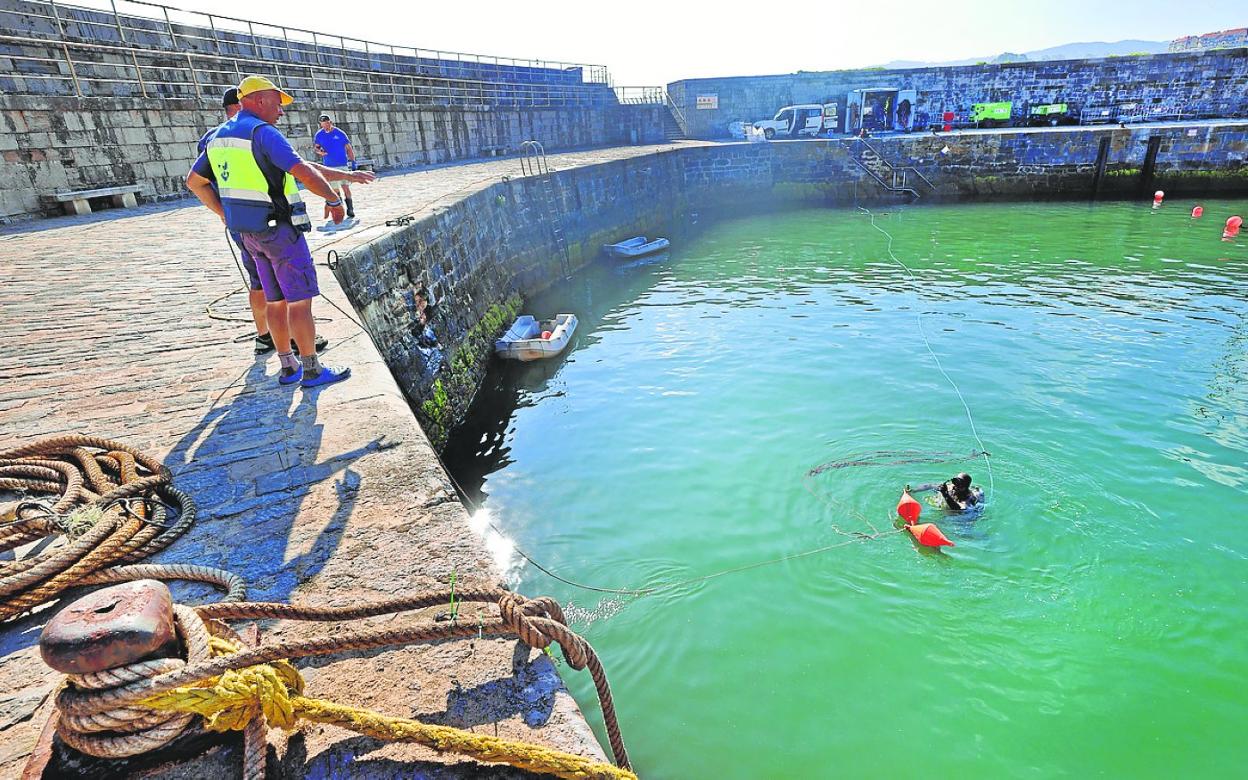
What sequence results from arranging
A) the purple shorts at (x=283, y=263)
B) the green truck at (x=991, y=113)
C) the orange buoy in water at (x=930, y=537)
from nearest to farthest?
the purple shorts at (x=283, y=263), the orange buoy in water at (x=930, y=537), the green truck at (x=991, y=113)

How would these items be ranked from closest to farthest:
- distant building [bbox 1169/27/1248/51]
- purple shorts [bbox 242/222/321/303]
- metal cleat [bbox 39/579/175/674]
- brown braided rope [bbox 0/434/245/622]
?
metal cleat [bbox 39/579/175/674], brown braided rope [bbox 0/434/245/622], purple shorts [bbox 242/222/321/303], distant building [bbox 1169/27/1248/51]

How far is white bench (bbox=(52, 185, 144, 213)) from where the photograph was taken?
39.5 feet

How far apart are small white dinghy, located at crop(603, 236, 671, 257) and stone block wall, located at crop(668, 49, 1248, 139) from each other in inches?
739

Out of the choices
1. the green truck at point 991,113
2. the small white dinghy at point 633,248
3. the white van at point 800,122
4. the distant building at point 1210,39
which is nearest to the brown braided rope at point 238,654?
the small white dinghy at point 633,248

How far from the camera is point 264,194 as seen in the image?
4.36 m

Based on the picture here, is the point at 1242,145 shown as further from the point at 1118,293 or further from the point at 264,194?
the point at 264,194

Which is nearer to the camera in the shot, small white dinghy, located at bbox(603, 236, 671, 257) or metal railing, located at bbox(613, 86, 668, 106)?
small white dinghy, located at bbox(603, 236, 671, 257)

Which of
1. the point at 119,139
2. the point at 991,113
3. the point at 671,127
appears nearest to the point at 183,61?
the point at 119,139

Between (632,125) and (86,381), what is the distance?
33.0m

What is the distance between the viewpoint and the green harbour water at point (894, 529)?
14.2 ft

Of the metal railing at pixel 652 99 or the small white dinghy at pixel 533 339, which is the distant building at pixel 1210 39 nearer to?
the metal railing at pixel 652 99

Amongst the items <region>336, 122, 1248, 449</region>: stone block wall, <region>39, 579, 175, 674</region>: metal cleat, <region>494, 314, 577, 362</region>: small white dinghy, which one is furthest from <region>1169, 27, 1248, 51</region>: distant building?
<region>39, 579, 175, 674</region>: metal cleat

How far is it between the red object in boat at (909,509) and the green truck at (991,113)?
31804 mm

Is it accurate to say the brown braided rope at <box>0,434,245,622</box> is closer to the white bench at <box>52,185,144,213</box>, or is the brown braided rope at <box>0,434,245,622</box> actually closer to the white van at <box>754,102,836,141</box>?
the white bench at <box>52,185,144,213</box>
